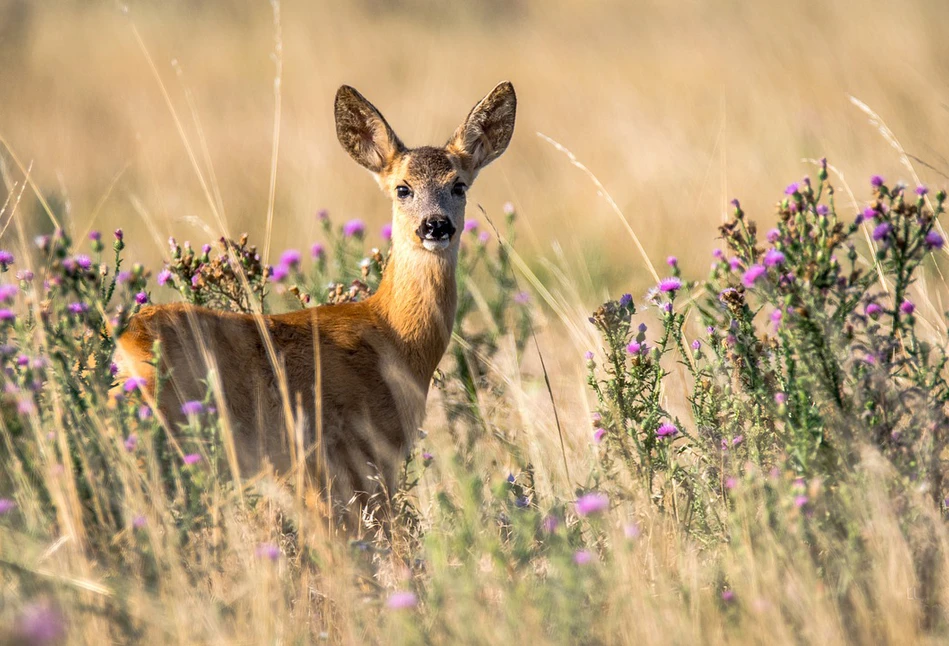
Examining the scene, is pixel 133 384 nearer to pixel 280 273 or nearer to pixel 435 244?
pixel 435 244

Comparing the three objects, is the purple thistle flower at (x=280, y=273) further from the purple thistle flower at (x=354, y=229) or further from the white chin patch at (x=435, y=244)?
the white chin patch at (x=435, y=244)

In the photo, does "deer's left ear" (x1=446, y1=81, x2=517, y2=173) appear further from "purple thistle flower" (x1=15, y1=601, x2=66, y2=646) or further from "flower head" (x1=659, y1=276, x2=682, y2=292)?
"purple thistle flower" (x1=15, y1=601, x2=66, y2=646)

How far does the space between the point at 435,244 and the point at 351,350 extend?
639 millimetres

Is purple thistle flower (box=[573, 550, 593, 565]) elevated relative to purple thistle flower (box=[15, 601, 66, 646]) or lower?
elevated

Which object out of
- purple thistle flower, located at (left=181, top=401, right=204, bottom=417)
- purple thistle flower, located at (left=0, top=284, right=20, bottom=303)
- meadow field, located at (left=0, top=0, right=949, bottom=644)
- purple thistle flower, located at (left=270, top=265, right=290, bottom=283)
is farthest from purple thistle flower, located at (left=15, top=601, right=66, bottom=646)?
purple thistle flower, located at (left=270, top=265, right=290, bottom=283)

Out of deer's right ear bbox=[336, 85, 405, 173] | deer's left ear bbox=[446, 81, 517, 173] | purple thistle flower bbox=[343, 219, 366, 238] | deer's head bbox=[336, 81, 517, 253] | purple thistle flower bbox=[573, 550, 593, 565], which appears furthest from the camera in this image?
purple thistle flower bbox=[343, 219, 366, 238]

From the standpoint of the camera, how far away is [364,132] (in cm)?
589

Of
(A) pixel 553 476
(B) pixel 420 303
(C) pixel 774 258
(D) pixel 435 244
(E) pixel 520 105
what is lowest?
(A) pixel 553 476

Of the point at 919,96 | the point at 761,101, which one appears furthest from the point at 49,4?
the point at 919,96

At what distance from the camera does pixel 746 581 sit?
3.48 metres

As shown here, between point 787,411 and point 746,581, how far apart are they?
0.76 m

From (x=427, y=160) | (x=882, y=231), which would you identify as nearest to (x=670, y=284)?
(x=882, y=231)

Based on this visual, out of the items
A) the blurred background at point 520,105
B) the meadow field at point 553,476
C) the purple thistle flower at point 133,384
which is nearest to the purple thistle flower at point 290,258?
the meadow field at point 553,476

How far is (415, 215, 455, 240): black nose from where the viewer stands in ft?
17.5
